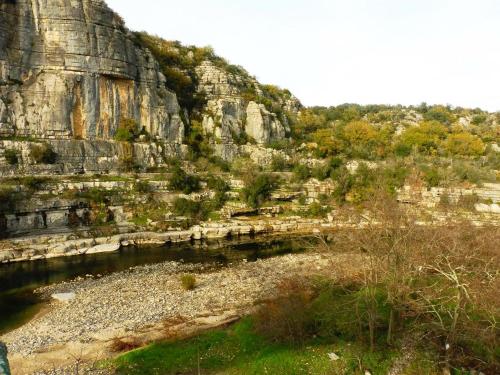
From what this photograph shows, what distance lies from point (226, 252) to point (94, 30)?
3799 cm

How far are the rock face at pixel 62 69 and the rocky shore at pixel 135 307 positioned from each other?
31322mm

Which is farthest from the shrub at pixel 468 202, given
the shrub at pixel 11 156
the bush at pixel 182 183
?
the shrub at pixel 11 156

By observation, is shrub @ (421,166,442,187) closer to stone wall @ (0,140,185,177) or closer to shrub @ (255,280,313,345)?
stone wall @ (0,140,185,177)

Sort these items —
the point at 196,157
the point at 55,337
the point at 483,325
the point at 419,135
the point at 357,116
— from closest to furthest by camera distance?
1. the point at 483,325
2. the point at 55,337
3. the point at 196,157
4. the point at 419,135
5. the point at 357,116

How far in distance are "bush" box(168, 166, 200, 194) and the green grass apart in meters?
33.3

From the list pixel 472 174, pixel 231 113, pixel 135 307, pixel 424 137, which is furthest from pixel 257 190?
pixel 424 137

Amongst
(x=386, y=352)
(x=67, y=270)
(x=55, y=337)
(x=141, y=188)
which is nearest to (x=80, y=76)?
(x=141, y=188)

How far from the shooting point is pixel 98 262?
112 feet

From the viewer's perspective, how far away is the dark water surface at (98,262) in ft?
82.0

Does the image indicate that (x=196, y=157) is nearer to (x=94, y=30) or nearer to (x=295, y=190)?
(x=295, y=190)

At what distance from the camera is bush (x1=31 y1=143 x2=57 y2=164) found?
47344 mm

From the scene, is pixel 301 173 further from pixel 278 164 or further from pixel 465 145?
pixel 465 145

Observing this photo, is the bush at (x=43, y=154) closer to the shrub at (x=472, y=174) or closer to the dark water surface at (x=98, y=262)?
the dark water surface at (x=98, y=262)

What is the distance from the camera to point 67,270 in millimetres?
31797
